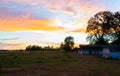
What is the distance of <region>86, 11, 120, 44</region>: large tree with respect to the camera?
11629cm

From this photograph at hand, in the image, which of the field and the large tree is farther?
the large tree

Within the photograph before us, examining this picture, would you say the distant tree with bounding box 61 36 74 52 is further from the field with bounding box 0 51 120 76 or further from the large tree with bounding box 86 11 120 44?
the field with bounding box 0 51 120 76

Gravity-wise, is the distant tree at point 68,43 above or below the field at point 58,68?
above

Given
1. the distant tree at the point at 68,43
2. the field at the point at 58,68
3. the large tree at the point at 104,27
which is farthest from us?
the distant tree at the point at 68,43

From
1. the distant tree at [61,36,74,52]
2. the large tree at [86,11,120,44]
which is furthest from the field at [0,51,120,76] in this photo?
the distant tree at [61,36,74,52]

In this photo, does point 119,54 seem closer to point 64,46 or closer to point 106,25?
point 106,25

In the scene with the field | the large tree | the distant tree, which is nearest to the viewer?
the field

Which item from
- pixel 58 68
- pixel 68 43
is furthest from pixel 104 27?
pixel 58 68

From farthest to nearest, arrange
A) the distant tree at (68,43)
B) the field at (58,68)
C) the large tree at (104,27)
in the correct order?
the distant tree at (68,43) < the large tree at (104,27) < the field at (58,68)

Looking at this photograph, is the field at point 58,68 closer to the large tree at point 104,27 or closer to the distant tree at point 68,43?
the large tree at point 104,27

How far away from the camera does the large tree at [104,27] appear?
382 ft

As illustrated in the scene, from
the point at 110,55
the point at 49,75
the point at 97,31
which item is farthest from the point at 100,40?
the point at 49,75

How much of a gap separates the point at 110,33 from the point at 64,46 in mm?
32665

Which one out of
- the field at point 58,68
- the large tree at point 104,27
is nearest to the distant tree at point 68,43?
the large tree at point 104,27
